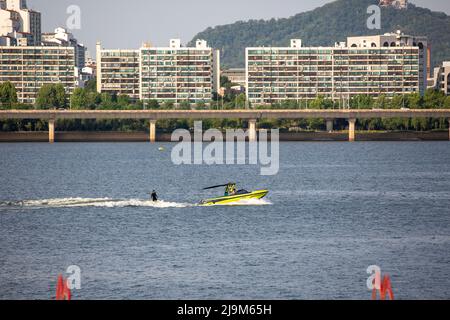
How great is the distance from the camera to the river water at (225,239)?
61.3 m

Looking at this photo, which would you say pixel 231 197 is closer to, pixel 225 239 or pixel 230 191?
pixel 230 191

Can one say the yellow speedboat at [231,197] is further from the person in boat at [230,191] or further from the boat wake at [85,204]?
the boat wake at [85,204]

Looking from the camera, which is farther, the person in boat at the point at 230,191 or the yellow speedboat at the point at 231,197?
the yellow speedboat at the point at 231,197

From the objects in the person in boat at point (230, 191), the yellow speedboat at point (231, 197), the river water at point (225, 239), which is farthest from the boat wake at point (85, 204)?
the person in boat at point (230, 191)

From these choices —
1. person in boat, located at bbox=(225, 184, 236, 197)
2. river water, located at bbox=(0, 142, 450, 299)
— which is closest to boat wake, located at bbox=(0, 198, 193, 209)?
river water, located at bbox=(0, 142, 450, 299)

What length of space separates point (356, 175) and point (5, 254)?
280ft

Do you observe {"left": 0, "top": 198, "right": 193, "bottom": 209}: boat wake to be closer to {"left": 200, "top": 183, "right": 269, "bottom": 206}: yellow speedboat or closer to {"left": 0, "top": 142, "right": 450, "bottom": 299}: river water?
{"left": 0, "top": 142, "right": 450, "bottom": 299}: river water

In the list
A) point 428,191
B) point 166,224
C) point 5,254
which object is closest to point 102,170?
point 428,191

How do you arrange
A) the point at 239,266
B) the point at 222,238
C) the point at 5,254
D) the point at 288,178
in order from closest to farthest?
the point at 239,266, the point at 5,254, the point at 222,238, the point at 288,178

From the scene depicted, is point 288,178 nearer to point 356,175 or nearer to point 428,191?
point 356,175

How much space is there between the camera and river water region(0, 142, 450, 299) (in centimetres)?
6128

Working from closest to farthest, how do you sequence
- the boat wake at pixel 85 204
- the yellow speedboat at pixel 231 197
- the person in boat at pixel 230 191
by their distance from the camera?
the person in boat at pixel 230 191 < the yellow speedboat at pixel 231 197 < the boat wake at pixel 85 204

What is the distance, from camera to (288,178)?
5645 inches

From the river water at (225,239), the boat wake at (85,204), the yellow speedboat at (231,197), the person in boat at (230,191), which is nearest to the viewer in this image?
the river water at (225,239)
